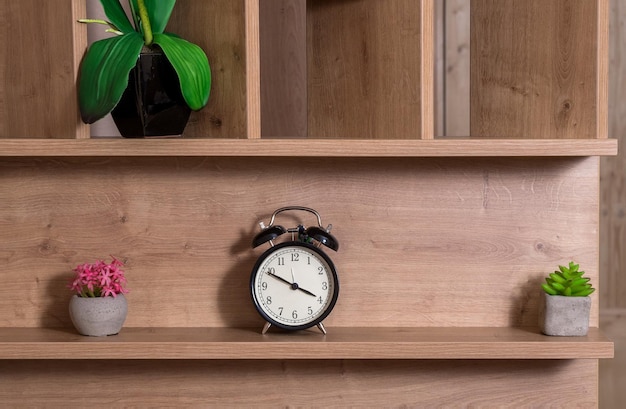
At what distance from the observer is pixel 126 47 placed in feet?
4.73

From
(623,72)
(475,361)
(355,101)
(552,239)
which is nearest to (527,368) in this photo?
(475,361)

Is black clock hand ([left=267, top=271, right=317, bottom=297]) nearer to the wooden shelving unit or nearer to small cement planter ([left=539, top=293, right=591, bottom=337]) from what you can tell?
the wooden shelving unit

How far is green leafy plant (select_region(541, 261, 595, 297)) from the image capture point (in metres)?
1.57

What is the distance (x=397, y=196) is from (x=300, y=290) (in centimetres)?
26

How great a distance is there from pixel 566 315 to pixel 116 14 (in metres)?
0.95

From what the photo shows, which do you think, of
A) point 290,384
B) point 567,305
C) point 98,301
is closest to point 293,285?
point 290,384

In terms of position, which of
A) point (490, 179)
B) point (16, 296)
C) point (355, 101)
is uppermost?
A: point (355, 101)

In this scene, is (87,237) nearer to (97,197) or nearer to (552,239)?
(97,197)

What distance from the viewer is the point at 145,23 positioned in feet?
4.85

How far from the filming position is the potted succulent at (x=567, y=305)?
1566 mm

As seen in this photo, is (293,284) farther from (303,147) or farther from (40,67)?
(40,67)

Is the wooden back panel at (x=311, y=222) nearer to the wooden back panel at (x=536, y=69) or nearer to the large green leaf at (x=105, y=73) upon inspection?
the wooden back panel at (x=536, y=69)

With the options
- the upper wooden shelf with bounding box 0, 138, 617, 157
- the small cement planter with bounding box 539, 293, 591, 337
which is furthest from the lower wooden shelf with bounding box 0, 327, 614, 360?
the upper wooden shelf with bounding box 0, 138, 617, 157

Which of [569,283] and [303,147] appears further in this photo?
[569,283]
